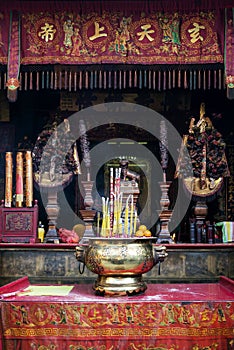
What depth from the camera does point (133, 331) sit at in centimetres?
206

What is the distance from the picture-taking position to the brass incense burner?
2.29 metres

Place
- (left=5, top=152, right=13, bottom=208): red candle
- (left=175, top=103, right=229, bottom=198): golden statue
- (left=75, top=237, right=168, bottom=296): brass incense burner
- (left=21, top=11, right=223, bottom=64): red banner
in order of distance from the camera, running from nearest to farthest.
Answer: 1. (left=75, top=237, right=168, bottom=296): brass incense burner
2. (left=21, top=11, right=223, bottom=64): red banner
3. (left=5, top=152, right=13, bottom=208): red candle
4. (left=175, top=103, right=229, bottom=198): golden statue

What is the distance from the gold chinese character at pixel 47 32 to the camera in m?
4.31

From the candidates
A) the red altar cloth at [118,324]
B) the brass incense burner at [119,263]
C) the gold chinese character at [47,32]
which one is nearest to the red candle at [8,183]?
the gold chinese character at [47,32]

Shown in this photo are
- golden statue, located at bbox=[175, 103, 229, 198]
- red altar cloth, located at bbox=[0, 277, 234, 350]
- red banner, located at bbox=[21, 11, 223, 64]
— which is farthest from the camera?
golden statue, located at bbox=[175, 103, 229, 198]

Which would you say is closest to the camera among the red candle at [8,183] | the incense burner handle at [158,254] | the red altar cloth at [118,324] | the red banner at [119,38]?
the red altar cloth at [118,324]

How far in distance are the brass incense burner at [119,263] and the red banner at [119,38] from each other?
233 cm

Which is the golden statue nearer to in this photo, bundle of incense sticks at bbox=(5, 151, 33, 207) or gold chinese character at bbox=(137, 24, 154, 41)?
gold chinese character at bbox=(137, 24, 154, 41)

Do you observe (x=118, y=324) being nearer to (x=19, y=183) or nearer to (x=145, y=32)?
(x=145, y=32)

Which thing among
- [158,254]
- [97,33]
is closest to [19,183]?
[97,33]

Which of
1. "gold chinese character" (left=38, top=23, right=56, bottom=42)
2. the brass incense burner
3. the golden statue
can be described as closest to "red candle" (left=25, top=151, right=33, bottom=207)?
"gold chinese character" (left=38, top=23, right=56, bottom=42)

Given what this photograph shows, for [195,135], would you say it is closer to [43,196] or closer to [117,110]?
[117,110]

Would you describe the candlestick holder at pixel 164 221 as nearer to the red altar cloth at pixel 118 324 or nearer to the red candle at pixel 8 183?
the red candle at pixel 8 183

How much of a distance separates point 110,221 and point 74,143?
2.90 metres
